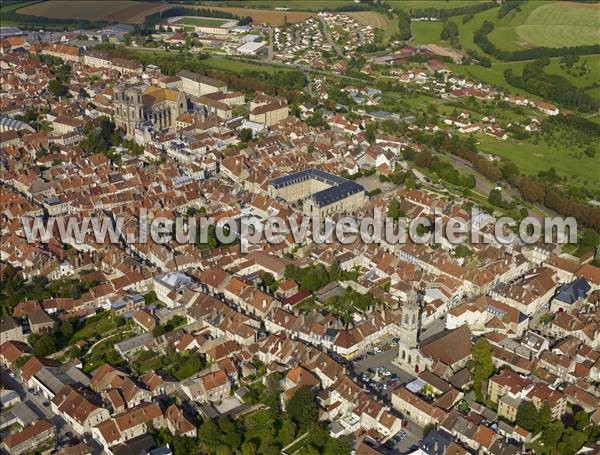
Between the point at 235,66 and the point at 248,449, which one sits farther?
the point at 235,66

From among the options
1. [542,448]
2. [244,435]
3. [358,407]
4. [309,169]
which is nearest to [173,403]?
[244,435]

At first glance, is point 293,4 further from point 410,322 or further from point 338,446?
point 338,446

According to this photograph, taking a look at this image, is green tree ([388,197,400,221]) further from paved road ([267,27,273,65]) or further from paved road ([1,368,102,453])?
paved road ([267,27,273,65])

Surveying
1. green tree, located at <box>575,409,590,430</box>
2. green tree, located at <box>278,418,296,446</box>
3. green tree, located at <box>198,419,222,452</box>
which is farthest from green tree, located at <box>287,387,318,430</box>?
green tree, located at <box>575,409,590,430</box>

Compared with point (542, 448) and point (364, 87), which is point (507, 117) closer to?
point (364, 87)

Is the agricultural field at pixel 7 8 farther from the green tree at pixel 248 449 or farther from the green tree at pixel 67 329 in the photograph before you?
the green tree at pixel 248 449

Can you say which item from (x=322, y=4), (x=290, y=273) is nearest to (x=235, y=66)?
(x=322, y=4)
